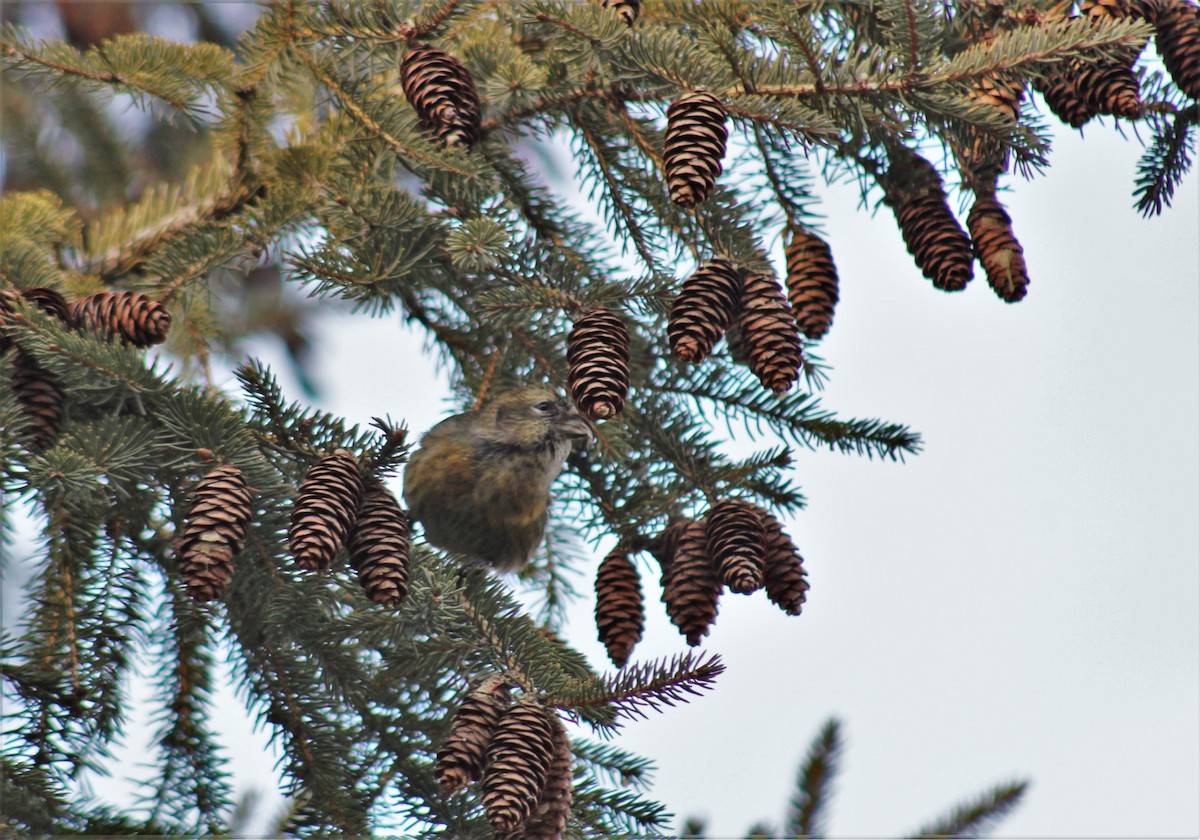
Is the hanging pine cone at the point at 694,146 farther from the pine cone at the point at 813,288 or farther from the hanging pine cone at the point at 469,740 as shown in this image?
the hanging pine cone at the point at 469,740

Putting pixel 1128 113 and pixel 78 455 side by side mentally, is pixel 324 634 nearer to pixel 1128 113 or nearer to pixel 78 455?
pixel 78 455

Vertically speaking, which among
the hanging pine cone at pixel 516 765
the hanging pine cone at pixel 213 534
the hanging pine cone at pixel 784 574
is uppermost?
the hanging pine cone at pixel 784 574

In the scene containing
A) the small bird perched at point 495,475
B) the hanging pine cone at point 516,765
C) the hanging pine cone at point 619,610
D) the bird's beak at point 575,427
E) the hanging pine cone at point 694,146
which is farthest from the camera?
the small bird perched at point 495,475

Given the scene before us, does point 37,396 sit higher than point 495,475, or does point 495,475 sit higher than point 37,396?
point 495,475

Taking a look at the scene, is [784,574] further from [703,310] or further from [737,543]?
Result: [703,310]

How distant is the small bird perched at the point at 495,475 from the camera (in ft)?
9.87

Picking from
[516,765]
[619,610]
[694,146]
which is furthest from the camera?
[619,610]

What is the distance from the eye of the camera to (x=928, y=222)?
7.77 ft

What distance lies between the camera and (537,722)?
1786mm

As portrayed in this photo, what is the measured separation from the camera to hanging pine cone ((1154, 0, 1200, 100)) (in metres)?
2.22

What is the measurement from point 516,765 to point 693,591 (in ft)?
2.23

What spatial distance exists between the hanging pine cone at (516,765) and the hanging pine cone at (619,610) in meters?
0.63

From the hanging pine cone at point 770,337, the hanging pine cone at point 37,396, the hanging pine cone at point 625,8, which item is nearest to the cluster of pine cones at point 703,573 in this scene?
the hanging pine cone at point 770,337

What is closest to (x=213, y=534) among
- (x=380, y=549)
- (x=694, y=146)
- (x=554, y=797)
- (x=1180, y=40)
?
(x=380, y=549)
